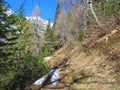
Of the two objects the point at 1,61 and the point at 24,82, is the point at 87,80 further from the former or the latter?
the point at 24,82

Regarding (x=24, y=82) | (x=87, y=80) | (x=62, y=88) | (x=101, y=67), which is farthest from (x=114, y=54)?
(x=24, y=82)

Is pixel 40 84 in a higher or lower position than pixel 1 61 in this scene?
lower

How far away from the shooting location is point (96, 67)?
43.1 ft

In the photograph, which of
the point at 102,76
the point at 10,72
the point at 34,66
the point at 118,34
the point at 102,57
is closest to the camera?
the point at 102,76

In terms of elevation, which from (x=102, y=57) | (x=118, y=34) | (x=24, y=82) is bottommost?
(x=24, y=82)

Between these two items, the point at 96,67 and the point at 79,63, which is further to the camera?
the point at 79,63

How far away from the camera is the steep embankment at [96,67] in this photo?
11.2 m

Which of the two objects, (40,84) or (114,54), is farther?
(40,84)

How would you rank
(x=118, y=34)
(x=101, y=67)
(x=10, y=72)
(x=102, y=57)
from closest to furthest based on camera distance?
(x=101, y=67), (x=102, y=57), (x=118, y=34), (x=10, y=72)

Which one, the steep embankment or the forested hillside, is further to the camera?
the forested hillside

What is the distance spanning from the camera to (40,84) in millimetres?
15273

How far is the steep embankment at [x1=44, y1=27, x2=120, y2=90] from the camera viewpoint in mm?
11177

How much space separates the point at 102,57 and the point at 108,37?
201 centimetres

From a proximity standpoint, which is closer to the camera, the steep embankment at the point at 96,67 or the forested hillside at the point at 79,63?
the steep embankment at the point at 96,67
